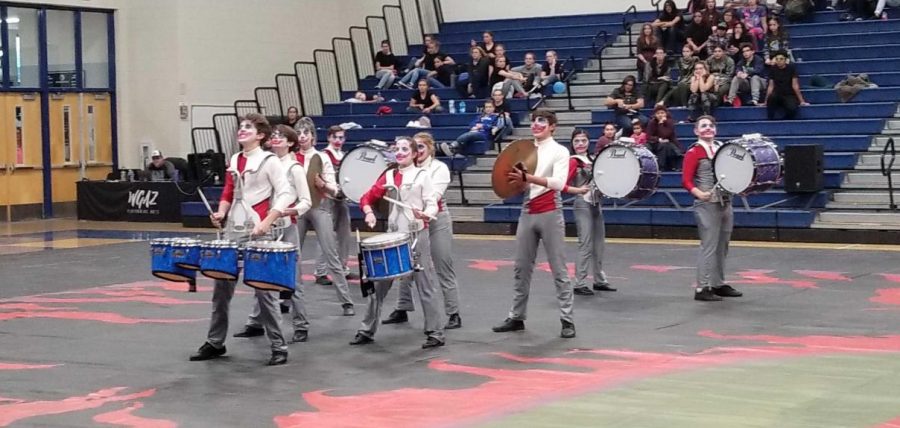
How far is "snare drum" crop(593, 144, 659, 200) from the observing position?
17656 mm

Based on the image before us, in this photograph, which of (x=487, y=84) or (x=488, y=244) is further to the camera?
(x=487, y=84)

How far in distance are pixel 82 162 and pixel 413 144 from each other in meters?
20.5

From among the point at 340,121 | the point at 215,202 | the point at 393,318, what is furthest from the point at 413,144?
the point at 340,121

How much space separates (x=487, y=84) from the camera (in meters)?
29.8

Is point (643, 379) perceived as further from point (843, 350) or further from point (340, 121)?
point (340, 121)

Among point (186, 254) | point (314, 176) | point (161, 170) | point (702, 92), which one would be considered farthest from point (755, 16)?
point (186, 254)

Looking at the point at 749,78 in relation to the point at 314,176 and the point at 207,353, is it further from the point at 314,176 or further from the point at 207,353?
the point at 207,353

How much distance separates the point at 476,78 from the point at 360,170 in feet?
42.7

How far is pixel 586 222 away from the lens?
1588 centimetres

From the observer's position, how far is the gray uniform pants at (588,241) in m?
15.8

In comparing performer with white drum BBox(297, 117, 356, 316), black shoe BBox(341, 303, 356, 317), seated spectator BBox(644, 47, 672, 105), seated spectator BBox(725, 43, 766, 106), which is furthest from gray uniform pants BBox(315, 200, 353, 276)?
seated spectator BBox(725, 43, 766, 106)

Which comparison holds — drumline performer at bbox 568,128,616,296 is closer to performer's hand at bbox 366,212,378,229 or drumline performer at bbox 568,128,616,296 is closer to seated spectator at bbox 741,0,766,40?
performer's hand at bbox 366,212,378,229

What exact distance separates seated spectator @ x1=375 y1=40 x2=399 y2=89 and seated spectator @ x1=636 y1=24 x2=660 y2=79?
21.7 feet

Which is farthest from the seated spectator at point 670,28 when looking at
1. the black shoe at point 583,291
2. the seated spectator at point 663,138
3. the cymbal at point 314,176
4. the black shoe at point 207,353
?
the black shoe at point 207,353
